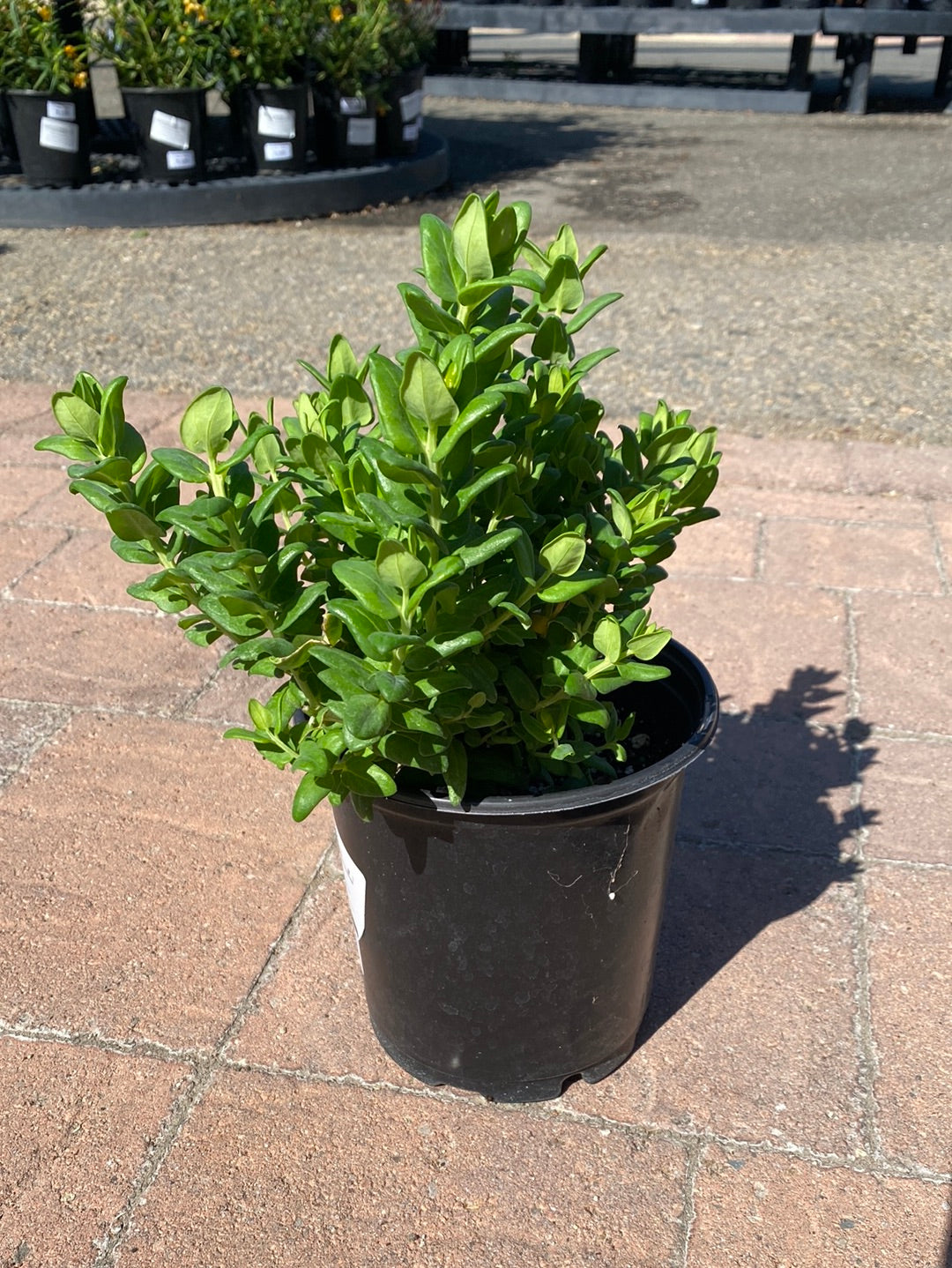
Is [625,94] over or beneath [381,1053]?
over

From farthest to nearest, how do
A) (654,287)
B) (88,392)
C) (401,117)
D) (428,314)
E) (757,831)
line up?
(401,117) → (654,287) → (757,831) → (88,392) → (428,314)

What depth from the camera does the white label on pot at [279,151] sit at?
22.8 feet

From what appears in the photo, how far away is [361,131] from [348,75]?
31cm

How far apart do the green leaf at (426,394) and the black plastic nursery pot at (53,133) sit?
20.4 ft

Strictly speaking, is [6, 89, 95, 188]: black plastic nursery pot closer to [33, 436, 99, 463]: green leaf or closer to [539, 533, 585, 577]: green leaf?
[33, 436, 99, 463]: green leaf


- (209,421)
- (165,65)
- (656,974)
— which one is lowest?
(656,974)

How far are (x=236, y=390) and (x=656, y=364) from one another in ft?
5.61

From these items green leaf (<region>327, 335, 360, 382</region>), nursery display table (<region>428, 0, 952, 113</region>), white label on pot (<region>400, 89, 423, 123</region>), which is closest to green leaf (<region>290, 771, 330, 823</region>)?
green leaf (<region>327, 335, 360, 382</region>)

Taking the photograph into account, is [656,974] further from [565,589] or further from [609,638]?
[565,589]

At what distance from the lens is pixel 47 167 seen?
22.3 ft

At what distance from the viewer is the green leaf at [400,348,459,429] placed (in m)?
1.27

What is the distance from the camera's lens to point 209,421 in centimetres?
148

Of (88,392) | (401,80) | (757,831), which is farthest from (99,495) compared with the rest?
(401,80)

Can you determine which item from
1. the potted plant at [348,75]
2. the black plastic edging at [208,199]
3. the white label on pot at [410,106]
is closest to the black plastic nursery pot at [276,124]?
the black plastic edging at [208,199]
